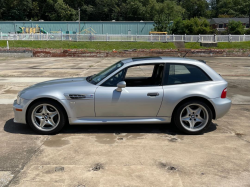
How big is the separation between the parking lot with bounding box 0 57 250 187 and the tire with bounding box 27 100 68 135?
0.17 m

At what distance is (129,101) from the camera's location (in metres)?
4.97

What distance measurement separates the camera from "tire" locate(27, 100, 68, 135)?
499 cm

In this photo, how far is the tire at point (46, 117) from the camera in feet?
16.4

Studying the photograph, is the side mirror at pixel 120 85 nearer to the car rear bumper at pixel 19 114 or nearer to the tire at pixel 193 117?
the tire at pixel 193 117

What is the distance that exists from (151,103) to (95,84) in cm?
114

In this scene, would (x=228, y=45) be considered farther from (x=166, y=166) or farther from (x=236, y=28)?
(x=166, y=166)

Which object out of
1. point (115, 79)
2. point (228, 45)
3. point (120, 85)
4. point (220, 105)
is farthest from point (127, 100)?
point (228, 45)

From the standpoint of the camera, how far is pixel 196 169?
378cm

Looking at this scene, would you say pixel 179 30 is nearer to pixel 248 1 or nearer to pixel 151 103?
pixel 151 103

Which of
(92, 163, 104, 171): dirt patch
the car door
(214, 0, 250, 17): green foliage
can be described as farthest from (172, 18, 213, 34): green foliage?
(214, 0, 250, 17): green foliage

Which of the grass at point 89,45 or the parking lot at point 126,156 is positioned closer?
the parking lot at point 126,156

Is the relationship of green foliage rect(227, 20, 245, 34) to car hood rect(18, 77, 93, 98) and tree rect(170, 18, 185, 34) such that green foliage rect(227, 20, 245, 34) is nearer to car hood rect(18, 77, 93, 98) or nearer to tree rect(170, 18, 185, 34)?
tree rect(170, 18, 185, 34)

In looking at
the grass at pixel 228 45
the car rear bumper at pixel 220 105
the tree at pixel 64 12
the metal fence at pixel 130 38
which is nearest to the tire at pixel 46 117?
the car rear bumper at pixel 220 105

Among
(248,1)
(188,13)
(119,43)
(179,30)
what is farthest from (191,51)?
(248,1)
